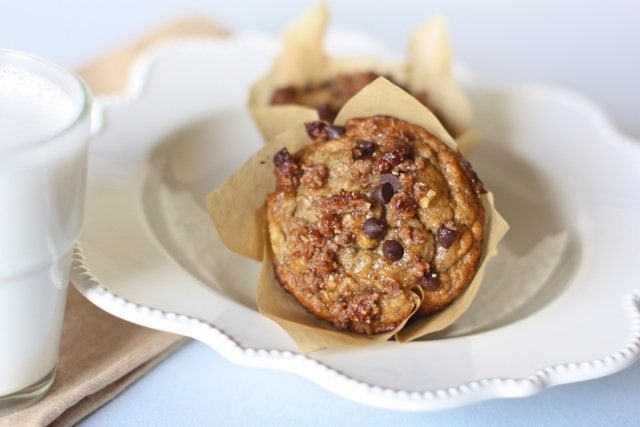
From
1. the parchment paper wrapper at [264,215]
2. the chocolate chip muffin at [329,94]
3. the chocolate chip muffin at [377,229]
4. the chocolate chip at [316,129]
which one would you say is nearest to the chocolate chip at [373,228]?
the chocolate chip muffin at [377,229]

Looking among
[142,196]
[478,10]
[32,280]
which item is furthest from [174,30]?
[32,280]

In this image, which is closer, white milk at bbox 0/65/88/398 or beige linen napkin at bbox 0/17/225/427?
white milk at bbox 0/65/88/398

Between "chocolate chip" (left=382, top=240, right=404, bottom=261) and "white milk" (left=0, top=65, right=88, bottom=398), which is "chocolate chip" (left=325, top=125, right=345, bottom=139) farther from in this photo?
"white milk" (left=0, top=65, right=88, bottom=398)

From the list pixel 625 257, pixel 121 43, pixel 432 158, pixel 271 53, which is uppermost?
pixel 432 158

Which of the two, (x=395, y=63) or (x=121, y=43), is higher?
(x=395, y=63)

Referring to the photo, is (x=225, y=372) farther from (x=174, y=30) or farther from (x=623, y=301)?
(x=174, y=30)

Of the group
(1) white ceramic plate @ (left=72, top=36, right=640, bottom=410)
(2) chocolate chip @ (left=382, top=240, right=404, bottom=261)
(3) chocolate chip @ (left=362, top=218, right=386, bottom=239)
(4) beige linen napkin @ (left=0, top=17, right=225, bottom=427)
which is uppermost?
(3) chocolate chip @ (left=362, top=218, right=386, bottom=239)

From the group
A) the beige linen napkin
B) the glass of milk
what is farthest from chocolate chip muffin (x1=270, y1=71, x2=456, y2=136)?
the glass of milk

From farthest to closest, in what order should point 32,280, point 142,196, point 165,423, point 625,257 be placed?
point 142,196, point 625,257, point 165,423, point 32,280
